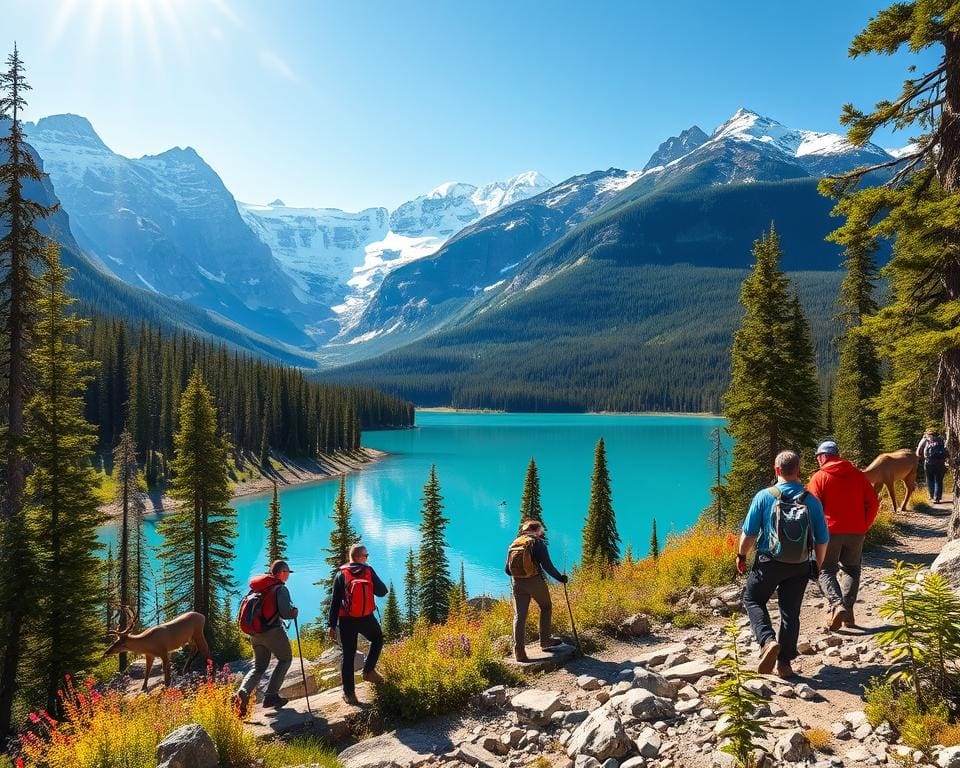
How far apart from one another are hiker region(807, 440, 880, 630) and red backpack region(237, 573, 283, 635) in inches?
324

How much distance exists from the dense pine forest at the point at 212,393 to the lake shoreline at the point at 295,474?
3.00 m

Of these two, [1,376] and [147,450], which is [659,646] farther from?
[147,450]

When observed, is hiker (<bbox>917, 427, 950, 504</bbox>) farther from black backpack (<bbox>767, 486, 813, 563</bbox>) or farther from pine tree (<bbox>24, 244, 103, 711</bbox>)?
pine tree (<bbox>24, 244, 103, 711</bbox>)

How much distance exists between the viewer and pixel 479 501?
238ft

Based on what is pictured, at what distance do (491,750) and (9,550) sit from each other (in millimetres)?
15361

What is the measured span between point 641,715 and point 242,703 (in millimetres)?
5511

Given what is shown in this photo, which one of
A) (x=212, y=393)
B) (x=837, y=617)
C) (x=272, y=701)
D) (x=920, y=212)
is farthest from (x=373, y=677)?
(x=212, y=393)

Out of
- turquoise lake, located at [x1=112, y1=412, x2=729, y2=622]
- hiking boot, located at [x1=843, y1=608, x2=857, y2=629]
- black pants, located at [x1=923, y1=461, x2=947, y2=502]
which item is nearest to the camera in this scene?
hiking boot, located at [x1=843, y1=608, x2=857, y2=629]

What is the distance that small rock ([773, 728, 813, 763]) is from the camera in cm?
509

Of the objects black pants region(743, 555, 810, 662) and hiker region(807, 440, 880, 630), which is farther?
hiker region(807, 440, 880, 630)

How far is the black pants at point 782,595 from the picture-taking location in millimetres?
6945

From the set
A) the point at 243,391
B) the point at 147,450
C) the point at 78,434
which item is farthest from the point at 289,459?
the point at 78,434

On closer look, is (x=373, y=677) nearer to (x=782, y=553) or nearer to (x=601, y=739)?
(x=601, y=739)

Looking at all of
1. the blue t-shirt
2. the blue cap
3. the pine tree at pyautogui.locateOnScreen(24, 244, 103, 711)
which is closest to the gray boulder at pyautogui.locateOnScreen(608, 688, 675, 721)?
the blue t-shirt
